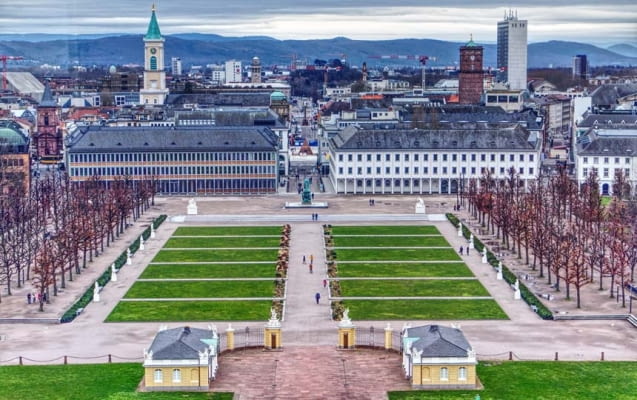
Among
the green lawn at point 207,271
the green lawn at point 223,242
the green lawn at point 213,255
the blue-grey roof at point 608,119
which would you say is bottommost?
the green lawn at point 207,271

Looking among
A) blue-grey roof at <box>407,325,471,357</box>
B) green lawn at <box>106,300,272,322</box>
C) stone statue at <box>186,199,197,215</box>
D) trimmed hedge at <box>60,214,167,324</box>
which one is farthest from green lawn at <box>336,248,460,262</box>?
blue-grey roof at <box>407,325,471,357</box>

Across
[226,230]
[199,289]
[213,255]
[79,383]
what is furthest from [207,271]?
[79,383]

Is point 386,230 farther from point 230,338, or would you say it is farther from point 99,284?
point 230,338

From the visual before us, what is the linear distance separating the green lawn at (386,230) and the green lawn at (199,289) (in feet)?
92.8

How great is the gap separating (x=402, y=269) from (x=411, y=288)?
8.49 metres

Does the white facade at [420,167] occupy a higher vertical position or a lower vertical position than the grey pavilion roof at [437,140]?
A: lower

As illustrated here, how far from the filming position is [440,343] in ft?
212

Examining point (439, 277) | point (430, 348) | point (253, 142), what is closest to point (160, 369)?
point (430, 348)

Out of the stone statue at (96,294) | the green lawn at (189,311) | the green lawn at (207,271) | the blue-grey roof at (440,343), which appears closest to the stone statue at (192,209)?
the green lawn at (207,271)

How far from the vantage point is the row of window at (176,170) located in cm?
15500

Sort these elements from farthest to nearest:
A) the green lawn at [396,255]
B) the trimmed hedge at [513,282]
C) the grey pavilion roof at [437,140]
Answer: the grey pavilion roof at [437,140], the green lawn at [396,255], the trimmed hedge at [513,282]

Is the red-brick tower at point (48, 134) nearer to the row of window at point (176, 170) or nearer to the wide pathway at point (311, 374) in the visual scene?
the row of window at point (176, 170)

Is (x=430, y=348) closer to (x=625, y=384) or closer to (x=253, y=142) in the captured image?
(x=625, y=384)

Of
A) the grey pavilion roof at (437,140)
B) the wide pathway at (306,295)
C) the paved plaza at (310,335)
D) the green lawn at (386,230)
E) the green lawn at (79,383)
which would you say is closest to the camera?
the green lawn at (79,383)
